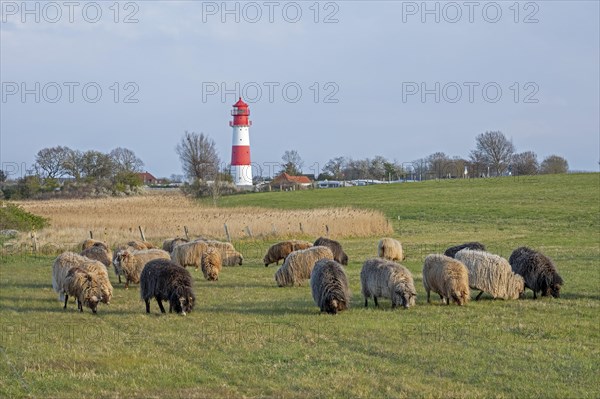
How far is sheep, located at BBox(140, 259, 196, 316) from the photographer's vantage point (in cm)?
1564

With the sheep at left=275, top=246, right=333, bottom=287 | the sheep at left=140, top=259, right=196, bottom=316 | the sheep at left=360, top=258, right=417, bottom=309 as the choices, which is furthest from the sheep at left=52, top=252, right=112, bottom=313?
the sheep at left=360, top=258, right=417, bottom=309

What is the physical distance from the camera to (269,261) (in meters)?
27.0

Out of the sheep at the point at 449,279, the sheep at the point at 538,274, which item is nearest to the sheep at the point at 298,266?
the sheep at the point at 449,279

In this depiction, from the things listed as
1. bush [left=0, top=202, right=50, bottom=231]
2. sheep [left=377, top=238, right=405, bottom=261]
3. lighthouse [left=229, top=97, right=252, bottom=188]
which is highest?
lighthouse [left=229, top=97, right=252, bottom=188]

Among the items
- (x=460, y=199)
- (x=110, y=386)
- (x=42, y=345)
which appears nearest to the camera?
(x=110, y=386)

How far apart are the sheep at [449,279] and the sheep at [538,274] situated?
2.07m

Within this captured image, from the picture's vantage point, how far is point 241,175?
101062 mm

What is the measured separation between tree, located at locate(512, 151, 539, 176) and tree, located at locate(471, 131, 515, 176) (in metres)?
1.51

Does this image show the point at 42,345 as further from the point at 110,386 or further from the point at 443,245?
the point at 443,245

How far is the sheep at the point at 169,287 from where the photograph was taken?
51.3ft

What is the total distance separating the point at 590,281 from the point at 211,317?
11.3 metres

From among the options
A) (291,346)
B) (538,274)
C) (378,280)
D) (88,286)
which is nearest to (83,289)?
(88,286)

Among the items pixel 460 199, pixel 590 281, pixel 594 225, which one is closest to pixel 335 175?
pixel 460 199

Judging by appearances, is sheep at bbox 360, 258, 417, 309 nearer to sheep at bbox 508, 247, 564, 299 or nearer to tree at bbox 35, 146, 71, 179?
sheep at bbox 508, 247, 564, 299
